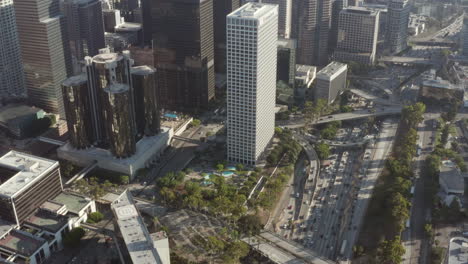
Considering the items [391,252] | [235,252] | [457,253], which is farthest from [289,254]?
[457,253]

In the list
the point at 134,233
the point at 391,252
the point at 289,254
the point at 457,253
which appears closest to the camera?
the point at 457,253

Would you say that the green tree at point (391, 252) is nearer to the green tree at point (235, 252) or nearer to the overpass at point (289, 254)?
the overpass at point (289, 254)

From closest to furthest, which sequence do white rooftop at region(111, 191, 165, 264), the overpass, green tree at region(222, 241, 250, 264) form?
1. white rooftop at region(111, 191, 165, 264)
2. green tree at region(222, 241, 250, 264)
3. the overpass

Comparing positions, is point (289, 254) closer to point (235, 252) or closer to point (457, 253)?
point (235, 252)

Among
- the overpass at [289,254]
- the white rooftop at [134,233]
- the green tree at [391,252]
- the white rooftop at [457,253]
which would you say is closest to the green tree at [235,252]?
the overpass at [289,254]

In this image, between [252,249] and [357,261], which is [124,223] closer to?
[252,249]

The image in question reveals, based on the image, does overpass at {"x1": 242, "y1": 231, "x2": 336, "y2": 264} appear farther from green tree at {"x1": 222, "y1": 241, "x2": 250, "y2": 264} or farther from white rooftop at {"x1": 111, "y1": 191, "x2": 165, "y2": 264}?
white rooftop at {"x1": 111, "y1": 191, "x2": 165, "y2": 264}

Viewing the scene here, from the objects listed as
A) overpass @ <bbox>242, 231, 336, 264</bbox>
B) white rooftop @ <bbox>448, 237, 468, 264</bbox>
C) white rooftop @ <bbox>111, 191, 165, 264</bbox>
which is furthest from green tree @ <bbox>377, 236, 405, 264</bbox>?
white rooftop @ <bbox>111, 191, 165, 264</bbox>

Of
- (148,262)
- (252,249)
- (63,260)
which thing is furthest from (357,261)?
(63,260)
